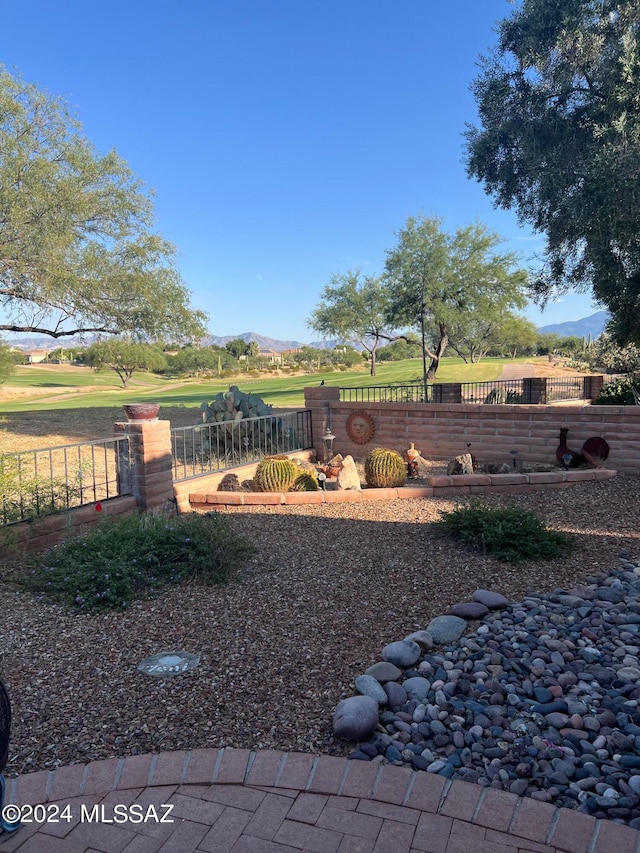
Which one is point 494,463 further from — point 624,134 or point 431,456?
point 624,134

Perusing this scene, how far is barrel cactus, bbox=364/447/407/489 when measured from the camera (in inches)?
320

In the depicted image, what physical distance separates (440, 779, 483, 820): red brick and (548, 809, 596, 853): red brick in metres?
0.28

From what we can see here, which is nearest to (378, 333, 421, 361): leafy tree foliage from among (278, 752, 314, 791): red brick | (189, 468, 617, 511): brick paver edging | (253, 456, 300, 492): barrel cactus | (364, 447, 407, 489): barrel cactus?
(364, 447, 407, 489): barrel cactus

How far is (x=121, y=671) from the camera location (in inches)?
128

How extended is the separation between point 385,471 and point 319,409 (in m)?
2.90

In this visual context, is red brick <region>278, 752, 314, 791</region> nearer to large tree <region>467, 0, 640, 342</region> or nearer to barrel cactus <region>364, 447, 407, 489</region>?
barrel cactus <region>364, 447, 407, 489</region>

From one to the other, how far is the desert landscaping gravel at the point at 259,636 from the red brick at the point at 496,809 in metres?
0.61

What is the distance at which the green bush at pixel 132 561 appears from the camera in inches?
170

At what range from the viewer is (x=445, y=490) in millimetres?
7473

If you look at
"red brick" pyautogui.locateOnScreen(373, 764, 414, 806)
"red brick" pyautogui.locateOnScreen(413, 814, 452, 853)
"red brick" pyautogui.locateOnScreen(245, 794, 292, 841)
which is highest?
"red brick" pyautogui.locateOnScreen(373, 764, 414, 806)

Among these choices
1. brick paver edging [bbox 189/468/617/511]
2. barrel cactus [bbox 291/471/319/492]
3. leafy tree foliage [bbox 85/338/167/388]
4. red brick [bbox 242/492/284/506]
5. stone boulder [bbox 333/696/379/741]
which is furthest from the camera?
leafy tree foliage [bbox 85/338/167/388]

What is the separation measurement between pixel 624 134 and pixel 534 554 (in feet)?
28.8

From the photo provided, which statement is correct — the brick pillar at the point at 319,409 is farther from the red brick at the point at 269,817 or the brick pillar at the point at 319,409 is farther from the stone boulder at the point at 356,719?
the red brick at the point at 269,817

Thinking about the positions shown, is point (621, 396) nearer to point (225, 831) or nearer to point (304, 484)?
point (304, 484)
